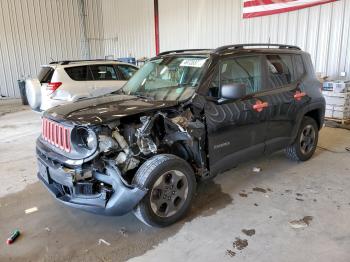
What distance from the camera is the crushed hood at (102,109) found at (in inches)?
98.4

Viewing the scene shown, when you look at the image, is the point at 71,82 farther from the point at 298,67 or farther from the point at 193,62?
the point at 298,67

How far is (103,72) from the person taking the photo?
23.6 feet

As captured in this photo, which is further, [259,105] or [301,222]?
[259,105]

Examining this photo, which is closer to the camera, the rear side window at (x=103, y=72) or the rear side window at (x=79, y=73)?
the rear side window at (x=79, y=73)

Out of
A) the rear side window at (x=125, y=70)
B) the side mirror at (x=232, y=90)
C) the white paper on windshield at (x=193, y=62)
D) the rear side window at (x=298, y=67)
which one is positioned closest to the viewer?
the side mirror at (x=232, y=90)

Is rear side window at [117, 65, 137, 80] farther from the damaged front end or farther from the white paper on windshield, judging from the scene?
the damaged front end

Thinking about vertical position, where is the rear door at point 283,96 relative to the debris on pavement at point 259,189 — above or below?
above

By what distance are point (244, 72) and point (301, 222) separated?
1626 millimetres

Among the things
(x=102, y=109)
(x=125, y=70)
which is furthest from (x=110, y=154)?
(x=125, y=70)

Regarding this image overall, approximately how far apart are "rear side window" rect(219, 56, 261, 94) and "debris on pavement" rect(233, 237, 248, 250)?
1.50 m

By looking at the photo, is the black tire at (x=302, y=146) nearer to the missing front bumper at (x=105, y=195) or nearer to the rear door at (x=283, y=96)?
the rear door at (x=283, y=96)

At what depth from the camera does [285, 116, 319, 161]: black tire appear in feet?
13.4

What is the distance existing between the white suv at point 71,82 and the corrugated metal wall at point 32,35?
20.2 feet

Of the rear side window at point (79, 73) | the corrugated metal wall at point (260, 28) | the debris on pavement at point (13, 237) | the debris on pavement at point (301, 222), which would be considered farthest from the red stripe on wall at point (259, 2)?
the debris on pavement at point (13, 237)
